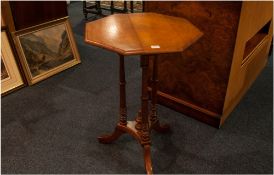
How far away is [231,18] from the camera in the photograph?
5.02 ft

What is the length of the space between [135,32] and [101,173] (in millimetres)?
848

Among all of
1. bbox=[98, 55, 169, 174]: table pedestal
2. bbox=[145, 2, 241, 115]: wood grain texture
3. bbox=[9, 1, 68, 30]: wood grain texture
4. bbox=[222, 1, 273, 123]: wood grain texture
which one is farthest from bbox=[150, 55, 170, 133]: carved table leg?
bbox=[9, 1, 68, 30]: wood grain texture

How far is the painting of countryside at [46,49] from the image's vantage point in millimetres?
2479

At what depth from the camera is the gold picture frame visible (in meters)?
2.28

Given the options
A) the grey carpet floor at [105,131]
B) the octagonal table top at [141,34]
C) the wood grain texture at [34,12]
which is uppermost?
the octagonal table top at [141,34]

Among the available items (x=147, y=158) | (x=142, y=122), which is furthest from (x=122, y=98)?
(x=147, y=158)

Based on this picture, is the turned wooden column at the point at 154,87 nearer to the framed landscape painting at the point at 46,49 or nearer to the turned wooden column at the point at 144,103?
the turned wooden column at the point at 144,103

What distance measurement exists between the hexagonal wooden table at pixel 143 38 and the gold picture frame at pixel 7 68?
1225mm

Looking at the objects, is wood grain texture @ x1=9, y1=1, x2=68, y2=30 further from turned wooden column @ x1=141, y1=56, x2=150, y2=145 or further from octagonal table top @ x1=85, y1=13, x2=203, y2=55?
turned wooden column @ x1=141, y1=56, x2=150, y2=145

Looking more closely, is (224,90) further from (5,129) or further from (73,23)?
(73,23)

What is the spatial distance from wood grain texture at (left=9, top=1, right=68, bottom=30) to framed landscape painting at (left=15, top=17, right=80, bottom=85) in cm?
5

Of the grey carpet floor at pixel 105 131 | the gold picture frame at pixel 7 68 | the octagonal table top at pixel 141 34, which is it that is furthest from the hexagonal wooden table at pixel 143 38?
the gold picture frame at pixel 7 68

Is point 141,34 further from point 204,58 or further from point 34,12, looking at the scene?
point 34,12

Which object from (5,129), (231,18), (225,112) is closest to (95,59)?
(5,129)
